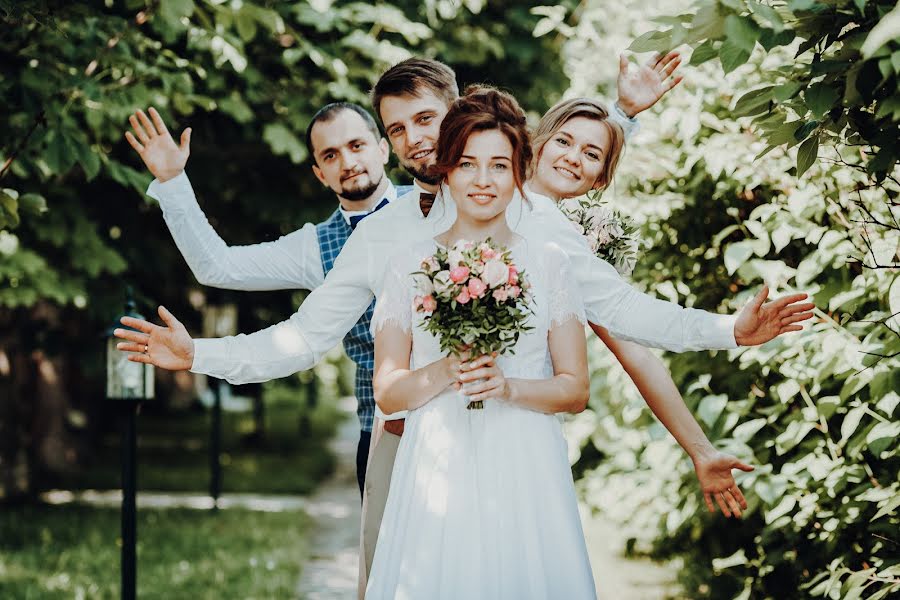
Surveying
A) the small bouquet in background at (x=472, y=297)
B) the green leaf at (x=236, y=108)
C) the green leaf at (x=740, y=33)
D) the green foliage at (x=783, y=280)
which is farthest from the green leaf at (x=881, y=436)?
the green leaf at (x=236, y=108)

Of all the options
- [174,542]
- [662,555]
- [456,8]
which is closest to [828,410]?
[662,555]

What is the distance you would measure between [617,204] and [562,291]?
2953mm

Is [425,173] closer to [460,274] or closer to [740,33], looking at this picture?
[460,274]

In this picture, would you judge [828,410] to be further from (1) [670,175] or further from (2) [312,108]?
(2) [312,108]

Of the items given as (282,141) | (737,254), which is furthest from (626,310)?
(282,141)

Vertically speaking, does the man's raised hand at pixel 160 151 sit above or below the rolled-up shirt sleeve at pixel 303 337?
above

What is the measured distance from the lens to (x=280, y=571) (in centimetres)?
879

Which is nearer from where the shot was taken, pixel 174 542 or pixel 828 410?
pixel 828 410

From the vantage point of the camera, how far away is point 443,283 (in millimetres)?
3166

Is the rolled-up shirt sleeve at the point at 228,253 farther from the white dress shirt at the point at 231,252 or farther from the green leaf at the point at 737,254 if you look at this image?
the green leaf at the point at 737,254

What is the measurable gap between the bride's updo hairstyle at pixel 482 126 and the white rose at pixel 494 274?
442 millimetres

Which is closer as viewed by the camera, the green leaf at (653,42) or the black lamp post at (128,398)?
the green leaf at (653,42)

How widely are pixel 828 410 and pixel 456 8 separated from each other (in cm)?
620

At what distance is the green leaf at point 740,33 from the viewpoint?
2506mm
